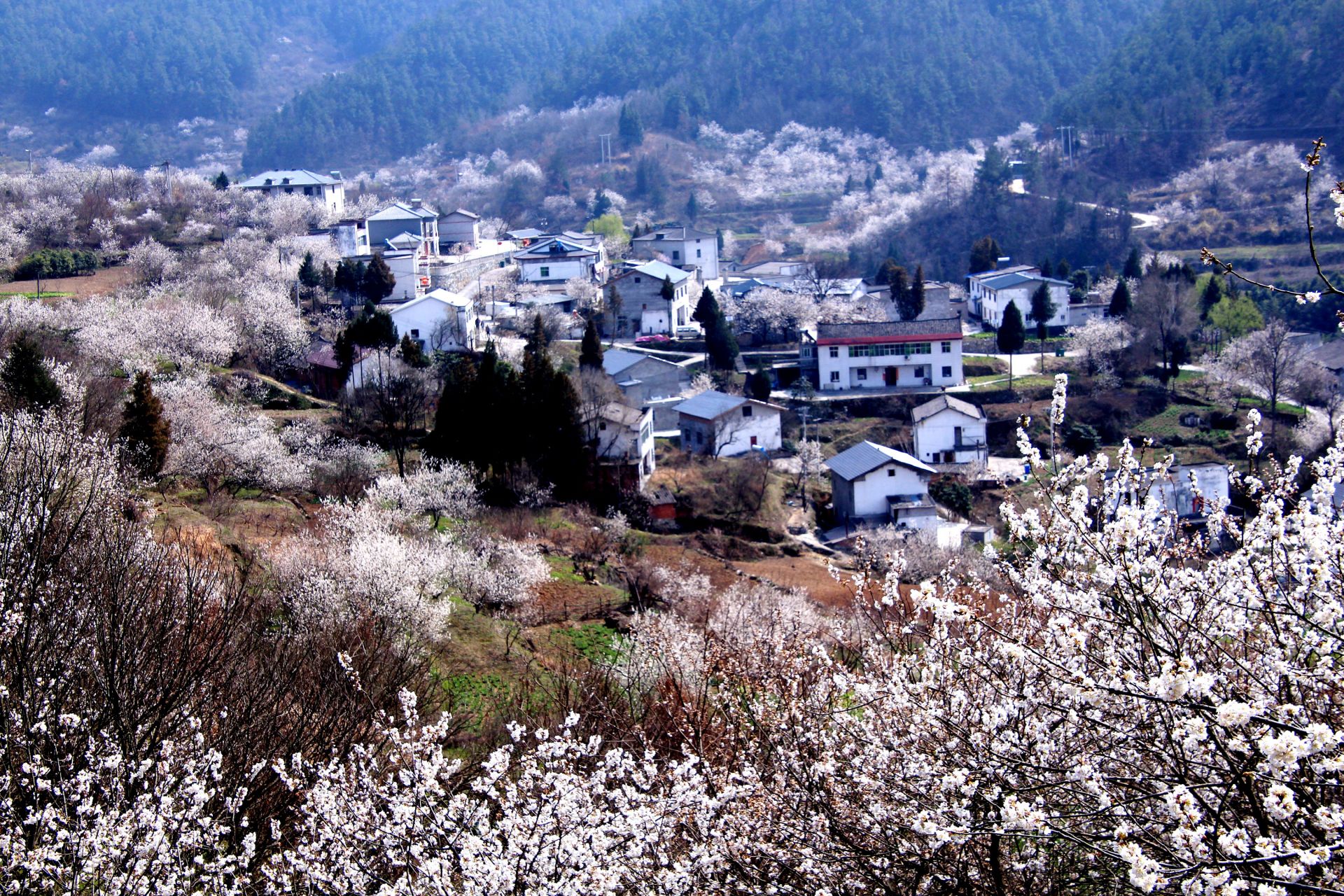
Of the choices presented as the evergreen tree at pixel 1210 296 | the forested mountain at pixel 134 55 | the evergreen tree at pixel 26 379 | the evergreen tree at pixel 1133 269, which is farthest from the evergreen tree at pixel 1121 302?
the forested mountain at pixel 134 55

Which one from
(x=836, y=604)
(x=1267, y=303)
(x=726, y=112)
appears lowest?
(x=836, y=604)

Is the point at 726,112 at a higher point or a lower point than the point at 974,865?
higher

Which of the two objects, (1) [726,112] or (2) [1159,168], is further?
(1) [726,112]

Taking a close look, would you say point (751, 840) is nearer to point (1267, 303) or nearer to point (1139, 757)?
point (1139, 757)

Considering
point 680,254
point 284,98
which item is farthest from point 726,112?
point 284,98

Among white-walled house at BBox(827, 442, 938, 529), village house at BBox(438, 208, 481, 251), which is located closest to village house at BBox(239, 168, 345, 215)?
village house at BBox(438, 208, 481, 251)

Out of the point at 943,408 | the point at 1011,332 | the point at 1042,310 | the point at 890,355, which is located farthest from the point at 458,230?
the point at 943,408

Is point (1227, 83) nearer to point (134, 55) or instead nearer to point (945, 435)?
point (945, 435)
